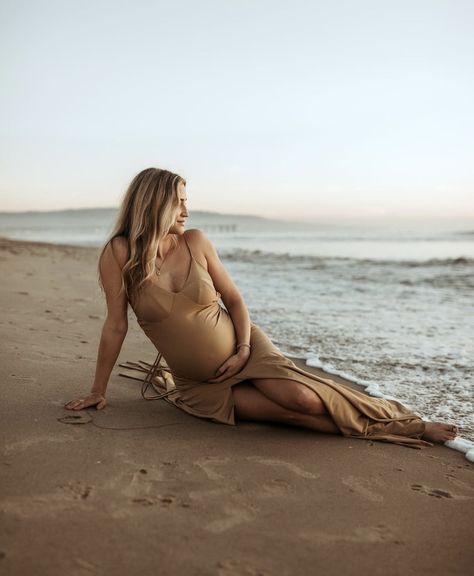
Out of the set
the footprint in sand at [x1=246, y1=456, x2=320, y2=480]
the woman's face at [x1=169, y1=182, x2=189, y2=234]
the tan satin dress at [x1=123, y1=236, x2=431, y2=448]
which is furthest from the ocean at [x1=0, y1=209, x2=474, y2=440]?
the woman's face at [x1=169, y1=182, x2=189, y2=234]

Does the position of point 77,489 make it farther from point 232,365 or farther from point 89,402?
point 232,365

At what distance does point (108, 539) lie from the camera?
6.83ft

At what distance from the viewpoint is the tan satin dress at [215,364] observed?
3.34 m

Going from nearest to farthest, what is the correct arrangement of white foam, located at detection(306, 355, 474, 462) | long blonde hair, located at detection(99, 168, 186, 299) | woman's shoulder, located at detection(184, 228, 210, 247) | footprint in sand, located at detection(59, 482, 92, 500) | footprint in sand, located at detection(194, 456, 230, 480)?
footprint in sand, located at detection(59, 482, 92, 500), footprint in sand, located at detection(194, 456, 230, 480), white foam, located at detection(306, 355, 474, 462), long blonde hair, located at detection(99, 168, 186, 299), woman's shoulder, located at detection(184, 228, 210, 247)

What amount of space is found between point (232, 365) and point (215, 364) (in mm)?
112

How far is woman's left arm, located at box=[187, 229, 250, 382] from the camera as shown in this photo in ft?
11.5

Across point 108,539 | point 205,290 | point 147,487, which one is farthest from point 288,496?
point 205,290

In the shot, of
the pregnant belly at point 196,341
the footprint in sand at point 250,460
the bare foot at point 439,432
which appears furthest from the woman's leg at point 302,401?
the footprint in sand at point 250,460

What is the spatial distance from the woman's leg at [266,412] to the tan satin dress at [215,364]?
0.06 m

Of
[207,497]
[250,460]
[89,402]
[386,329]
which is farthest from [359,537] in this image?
[386,329]

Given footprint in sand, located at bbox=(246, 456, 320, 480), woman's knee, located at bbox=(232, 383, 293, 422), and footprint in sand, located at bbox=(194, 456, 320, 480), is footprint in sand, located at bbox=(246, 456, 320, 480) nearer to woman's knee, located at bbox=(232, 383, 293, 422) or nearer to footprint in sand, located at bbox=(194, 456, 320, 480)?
footprint in sand, located at bbox=(194, 456, 320, 480)

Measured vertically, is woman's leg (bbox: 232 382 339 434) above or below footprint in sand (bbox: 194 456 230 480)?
above

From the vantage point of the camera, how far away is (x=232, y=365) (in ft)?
11.4

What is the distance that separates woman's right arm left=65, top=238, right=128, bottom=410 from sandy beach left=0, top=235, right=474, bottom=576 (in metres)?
0.13
